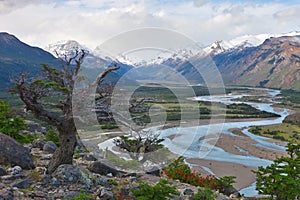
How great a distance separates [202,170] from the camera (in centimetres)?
3703

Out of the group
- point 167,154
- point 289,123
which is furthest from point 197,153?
point 289,123

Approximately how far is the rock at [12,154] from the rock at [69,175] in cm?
197

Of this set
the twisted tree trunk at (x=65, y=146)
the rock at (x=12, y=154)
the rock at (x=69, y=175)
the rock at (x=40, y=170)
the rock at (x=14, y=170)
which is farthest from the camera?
the rock at (x=40, y=170)

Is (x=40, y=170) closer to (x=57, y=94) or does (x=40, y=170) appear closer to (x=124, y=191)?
(x=57, y=94)

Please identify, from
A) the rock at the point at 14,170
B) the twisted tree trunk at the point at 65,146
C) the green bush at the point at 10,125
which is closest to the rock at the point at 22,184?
the rock at the point at 14,170

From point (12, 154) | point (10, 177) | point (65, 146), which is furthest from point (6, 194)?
point (12, 154)

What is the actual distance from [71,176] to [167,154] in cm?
1962

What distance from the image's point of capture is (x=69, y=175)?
11.5 m

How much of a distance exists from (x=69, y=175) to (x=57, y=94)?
310 cm

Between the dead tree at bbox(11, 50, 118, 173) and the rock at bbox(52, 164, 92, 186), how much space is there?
43cm

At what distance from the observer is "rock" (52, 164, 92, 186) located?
1144 centimetres

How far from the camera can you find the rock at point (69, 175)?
11.4 metres

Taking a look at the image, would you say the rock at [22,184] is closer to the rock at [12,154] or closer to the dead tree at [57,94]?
the dead tree at [57,94]

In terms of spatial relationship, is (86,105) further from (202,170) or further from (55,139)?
(202,170)
